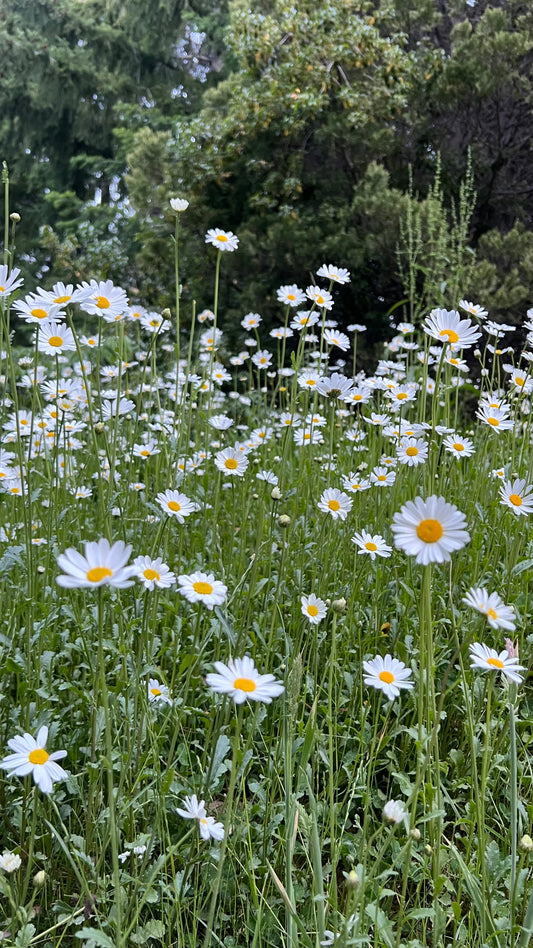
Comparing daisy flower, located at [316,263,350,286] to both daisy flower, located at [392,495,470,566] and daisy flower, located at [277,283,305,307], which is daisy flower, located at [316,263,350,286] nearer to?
daisy flower, located at [277,283,305,307]

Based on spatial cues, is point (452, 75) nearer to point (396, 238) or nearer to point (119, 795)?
point (396, 238)

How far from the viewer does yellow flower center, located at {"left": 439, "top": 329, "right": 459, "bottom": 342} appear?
1.09 m

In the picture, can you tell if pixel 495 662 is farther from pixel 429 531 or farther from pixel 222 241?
pixel 222 241

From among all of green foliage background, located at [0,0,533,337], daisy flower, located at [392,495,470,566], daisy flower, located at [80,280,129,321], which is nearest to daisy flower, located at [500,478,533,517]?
daisy flower, located at [392,495,470,566]

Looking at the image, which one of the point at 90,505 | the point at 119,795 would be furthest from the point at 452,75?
the point at 119,795

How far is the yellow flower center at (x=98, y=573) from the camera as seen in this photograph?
0.60m

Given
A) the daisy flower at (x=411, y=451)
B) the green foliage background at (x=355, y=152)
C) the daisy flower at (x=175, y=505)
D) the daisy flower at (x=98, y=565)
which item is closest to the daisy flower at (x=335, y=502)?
the daisy flower at (x=411, y=451)

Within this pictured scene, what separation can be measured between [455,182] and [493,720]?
17.3 ft

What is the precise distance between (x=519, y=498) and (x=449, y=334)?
0.31 metres

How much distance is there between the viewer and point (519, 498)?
1.21 meters

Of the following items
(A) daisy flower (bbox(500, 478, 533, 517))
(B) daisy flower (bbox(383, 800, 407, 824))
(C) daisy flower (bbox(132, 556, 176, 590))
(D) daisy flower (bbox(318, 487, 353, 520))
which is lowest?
(B) daisy flower (bbox(383, 800, 407, 824))

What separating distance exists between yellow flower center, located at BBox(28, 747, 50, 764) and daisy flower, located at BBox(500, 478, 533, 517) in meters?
0.76

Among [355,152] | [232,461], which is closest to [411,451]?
[232,461]

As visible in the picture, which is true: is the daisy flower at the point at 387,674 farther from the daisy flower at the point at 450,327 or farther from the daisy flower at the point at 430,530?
the daisy flower at the point at 450,327
